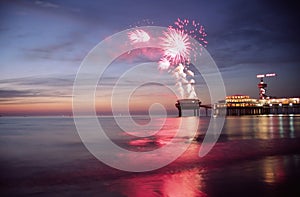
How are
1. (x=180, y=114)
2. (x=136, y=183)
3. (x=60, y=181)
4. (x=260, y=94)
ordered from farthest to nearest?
(x=260, y=94)
(x=180, y=114)
(x=60, y=181)
(x=136, y=183)

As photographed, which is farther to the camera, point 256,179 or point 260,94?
point 260,94

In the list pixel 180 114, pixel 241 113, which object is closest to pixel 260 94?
pixel 241 113

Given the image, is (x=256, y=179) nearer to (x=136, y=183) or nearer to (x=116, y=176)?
(x=136, y=183)

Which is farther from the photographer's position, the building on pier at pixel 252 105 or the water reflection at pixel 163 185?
the building on pier at pixel 252 105

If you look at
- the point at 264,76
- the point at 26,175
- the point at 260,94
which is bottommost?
the point at 26,175

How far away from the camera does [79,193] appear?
9914 millimetres

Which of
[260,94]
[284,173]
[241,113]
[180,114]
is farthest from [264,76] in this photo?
[284,173]

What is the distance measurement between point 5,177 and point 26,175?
2.87ft

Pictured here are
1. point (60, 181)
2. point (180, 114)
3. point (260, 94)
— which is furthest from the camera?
point (260, 94)

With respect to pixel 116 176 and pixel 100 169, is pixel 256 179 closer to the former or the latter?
pixel 116 176

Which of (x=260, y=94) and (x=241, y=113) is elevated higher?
(x=260, y=94)

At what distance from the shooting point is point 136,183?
36.4 feet

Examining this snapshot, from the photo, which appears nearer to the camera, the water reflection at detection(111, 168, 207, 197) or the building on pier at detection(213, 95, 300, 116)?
the water reflection at detection(111, 168, 207, 197)

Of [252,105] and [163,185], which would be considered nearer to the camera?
[163,185]
